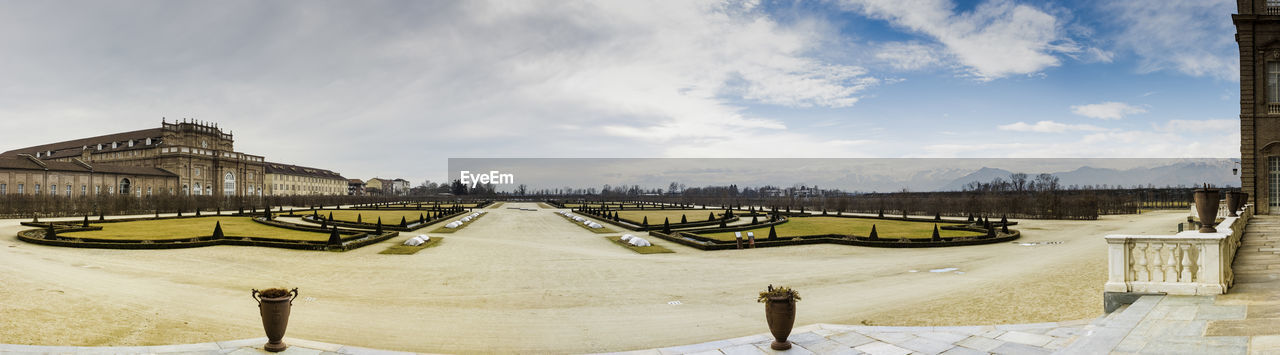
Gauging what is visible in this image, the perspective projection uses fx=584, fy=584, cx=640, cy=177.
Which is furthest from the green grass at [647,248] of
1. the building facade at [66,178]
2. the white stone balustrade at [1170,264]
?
the building facade at [66,178]

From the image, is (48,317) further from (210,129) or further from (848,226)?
(210,129)

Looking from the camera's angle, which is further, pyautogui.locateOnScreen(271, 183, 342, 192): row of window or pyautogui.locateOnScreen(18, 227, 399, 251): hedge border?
pyautogui.locateOnScreen(271, 183, 342, 192): row of window

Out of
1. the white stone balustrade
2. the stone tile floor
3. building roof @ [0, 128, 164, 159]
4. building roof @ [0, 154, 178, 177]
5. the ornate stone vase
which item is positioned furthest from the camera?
building roof @ [0, 128, 164, 159]

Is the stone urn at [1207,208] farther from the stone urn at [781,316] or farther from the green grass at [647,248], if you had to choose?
the green grass at [647,248]

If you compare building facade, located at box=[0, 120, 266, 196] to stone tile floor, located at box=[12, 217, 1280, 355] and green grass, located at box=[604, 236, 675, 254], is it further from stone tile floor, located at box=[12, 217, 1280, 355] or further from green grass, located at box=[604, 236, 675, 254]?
stone tile floor, located at box=[12, 217, 1280, 355]

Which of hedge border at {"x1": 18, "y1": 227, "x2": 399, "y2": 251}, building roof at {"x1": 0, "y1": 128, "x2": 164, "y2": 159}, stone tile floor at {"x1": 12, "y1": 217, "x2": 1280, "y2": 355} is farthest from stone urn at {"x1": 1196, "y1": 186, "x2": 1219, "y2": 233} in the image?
building roof at {"x1": 0, "y1": 128, "x2": 164, "y2": 159}

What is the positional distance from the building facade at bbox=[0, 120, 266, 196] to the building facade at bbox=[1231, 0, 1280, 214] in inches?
4593

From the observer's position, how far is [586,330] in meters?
11.7

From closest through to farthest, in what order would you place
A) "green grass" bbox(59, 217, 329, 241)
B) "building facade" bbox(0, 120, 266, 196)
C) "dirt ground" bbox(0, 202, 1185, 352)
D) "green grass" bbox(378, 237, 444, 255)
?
"dirt ground" bbox(0, 202, 1185, 352)
"green grass" bbox(378, 237, 444, 255)
"green grass" bbox(59, 217, 329, 241)
"building facade" bbox(0, 120, 266, 196)

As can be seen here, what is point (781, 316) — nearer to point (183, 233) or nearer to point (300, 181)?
point (183, 233)

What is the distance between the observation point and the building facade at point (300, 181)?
417ft

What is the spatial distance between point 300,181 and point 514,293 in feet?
475

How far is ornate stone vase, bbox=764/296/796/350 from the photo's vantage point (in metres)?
8.28

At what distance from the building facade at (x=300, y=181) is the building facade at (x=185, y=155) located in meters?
13.3
